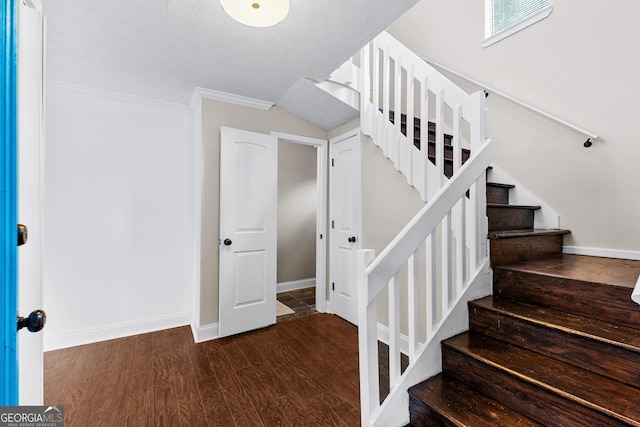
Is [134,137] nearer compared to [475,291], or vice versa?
[475,291]

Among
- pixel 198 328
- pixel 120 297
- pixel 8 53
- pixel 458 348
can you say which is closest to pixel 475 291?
pixel 458 348

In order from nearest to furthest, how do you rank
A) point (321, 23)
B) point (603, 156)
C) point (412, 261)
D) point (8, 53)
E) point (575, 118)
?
point (8, 53)
point (412, 261)
point (321, 23)
point (603, 156)
point (575, 118)

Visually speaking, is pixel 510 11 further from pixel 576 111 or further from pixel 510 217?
pixel 510 217

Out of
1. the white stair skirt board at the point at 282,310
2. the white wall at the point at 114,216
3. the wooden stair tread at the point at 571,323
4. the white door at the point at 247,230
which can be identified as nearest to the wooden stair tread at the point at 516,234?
the wooden stair tread at the point at 571,323

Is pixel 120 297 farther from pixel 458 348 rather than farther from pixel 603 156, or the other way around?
pixel 603 156

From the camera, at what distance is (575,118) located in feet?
7.25

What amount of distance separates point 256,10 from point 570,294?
85.9 inches

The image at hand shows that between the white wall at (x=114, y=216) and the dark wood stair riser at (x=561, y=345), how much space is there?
2.83 m

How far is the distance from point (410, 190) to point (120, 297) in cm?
298

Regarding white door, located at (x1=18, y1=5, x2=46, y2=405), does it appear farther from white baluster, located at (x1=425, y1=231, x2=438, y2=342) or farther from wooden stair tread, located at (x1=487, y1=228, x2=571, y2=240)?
wooden stair tread, located at (x1=487, y1=228, x2=571, y2=240)

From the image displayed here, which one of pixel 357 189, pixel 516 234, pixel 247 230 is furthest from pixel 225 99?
pixel 516 234

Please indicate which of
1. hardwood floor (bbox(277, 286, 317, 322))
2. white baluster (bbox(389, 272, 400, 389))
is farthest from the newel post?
hardwood floor (bbox(277, 286, 317, 322))

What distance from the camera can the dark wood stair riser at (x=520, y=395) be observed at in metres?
0.99

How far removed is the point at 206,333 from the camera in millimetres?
2646
